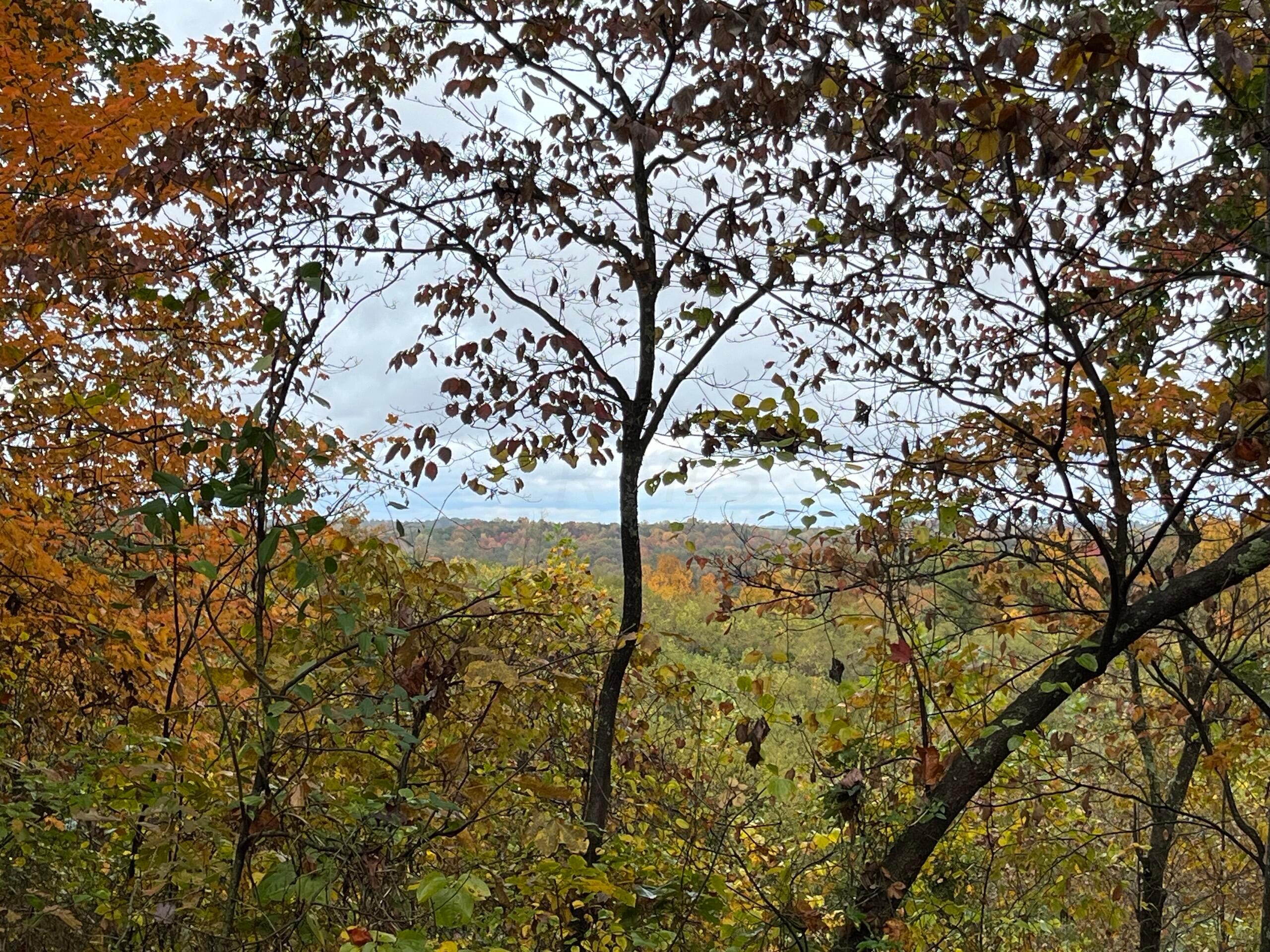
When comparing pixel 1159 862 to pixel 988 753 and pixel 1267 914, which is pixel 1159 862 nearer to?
pixel 1267 914

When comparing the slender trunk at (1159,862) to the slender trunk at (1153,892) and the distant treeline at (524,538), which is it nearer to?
the slender trunk at (1153,892)

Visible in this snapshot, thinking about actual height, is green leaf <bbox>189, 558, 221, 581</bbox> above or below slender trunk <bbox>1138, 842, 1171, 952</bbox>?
above

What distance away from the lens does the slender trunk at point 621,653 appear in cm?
326

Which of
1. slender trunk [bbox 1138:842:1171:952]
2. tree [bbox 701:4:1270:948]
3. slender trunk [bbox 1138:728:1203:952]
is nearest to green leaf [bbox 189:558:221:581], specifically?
tree [bbox 701:4:1270:948]

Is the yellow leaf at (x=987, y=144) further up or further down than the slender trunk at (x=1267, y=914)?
further up

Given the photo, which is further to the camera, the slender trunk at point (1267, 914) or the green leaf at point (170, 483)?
the slender trunk at point (1267, 914)

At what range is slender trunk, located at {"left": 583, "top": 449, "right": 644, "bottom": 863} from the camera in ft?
10.7

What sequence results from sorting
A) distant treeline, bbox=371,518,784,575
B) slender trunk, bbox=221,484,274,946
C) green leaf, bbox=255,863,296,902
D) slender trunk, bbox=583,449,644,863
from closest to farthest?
green leaf, bbox=255,863,296,902
slender trunk, bbox=221,484,274,946
distant treeline, bbox=371,518,784,575
slender trunk, bbox=583,449,644,863

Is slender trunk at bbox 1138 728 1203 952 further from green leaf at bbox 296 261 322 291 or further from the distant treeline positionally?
green leaf at bbox 296 261 322 291

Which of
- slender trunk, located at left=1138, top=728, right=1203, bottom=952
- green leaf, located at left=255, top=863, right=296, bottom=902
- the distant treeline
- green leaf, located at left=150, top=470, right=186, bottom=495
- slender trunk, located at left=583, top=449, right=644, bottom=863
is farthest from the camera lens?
→ slender trunk, located at left=1138, top=728, right=1203, bottom=952

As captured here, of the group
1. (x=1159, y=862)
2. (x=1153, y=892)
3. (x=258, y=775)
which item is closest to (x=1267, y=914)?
(x=1159, y=862)

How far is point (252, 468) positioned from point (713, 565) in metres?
2.39

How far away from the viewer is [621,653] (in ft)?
10.7

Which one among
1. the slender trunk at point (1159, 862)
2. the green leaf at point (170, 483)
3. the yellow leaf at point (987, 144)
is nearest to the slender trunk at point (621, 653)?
the green leaf at point (170, 483)
